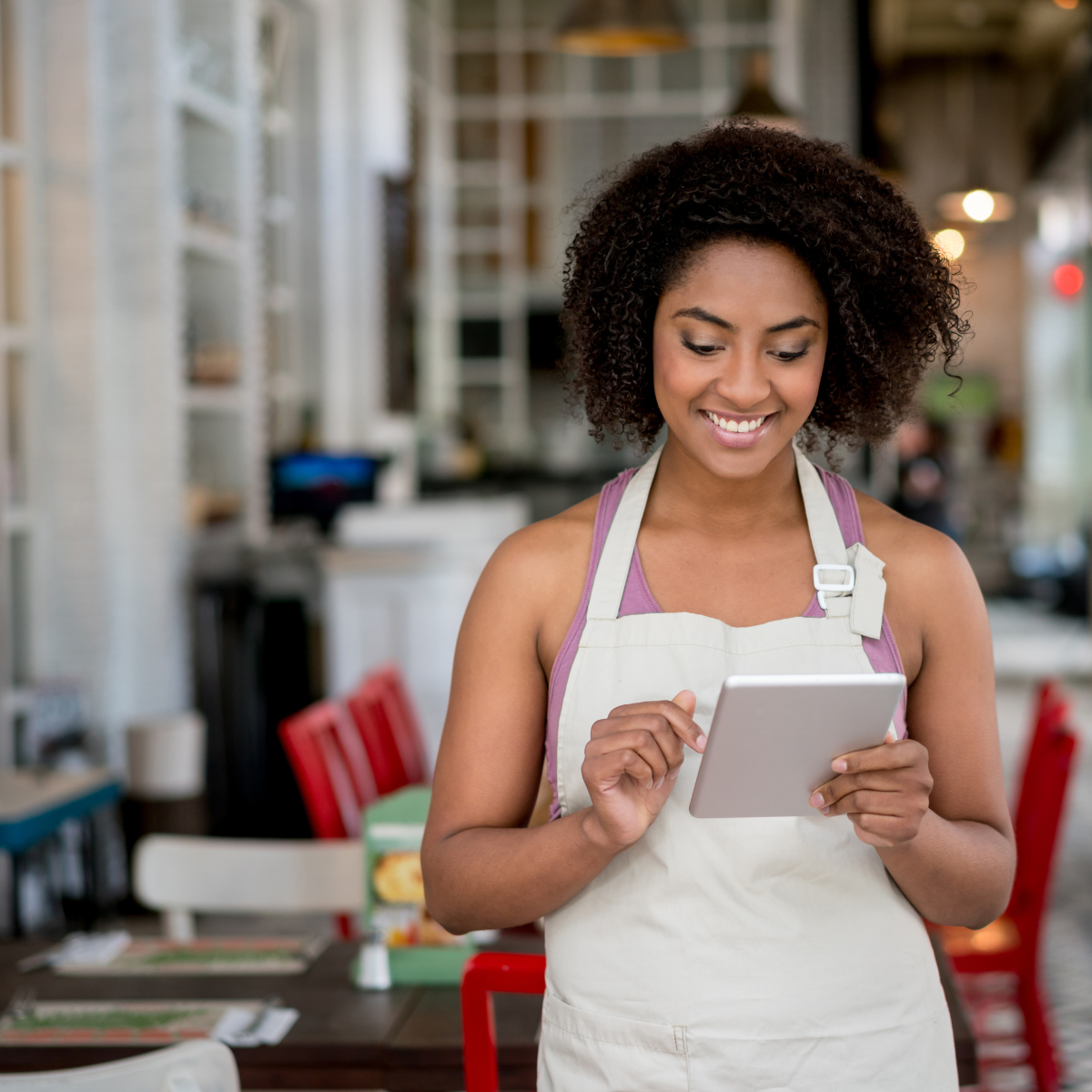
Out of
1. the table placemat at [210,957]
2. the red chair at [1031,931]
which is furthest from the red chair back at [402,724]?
the red chair at [1031,931]

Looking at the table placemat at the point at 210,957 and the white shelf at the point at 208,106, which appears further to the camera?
the white shelf at the point at 208,106

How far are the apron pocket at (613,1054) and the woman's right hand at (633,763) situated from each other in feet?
0.62

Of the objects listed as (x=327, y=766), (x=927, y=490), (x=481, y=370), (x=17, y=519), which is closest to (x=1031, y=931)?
(x=327, y=766)

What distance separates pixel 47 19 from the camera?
4363mm

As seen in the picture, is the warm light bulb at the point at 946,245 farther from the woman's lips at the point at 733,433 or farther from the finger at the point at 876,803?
the finger at the point at 876,803

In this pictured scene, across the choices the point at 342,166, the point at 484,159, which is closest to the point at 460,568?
the point at 342,166

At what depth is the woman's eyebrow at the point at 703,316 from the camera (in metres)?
1.25

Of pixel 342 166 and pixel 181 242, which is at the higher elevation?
pixel 342 166

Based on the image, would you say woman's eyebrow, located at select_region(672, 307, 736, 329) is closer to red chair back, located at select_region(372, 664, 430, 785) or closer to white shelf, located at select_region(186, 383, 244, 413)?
red chair back, located at select_region(372, 664, 430, 785)

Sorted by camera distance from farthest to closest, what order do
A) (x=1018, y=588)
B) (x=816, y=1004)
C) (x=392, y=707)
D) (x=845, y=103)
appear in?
(x=1018, y=588), (x=845, y=103), (x=392, y=707), (x=816, y=1004)

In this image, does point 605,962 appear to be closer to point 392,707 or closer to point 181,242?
point 392,707

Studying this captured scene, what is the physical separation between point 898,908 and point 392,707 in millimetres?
2298

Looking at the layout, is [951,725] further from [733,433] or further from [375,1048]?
[375,1048]

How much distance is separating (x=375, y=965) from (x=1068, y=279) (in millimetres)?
13596
